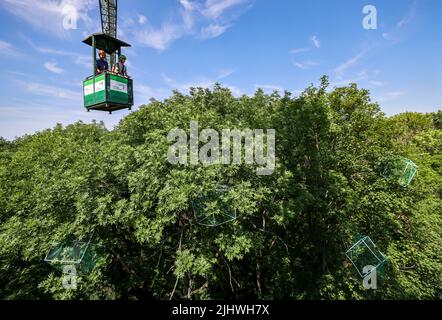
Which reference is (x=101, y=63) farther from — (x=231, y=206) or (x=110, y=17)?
(x=231, y=206)

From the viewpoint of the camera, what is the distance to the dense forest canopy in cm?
834

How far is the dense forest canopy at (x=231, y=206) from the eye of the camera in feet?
27.4

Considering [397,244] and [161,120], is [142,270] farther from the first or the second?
[397,244]

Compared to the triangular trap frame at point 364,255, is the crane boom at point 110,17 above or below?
above

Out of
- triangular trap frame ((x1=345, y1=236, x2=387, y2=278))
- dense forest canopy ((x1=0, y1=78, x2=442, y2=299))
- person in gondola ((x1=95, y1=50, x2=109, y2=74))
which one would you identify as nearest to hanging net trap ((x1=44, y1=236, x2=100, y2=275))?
dense forest canopy ((x1=0, y1=78, x2=442, y2=299))

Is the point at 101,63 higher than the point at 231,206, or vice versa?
the point at 101,63

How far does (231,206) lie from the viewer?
7898 mm

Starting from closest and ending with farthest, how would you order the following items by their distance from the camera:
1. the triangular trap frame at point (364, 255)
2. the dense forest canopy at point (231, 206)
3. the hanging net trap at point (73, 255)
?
the dense forest canopy at point (231, 206) → the hanging net trap at point (73, 255) → the triangular trap frame at point (364, 255)

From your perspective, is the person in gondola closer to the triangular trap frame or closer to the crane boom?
the crane boom

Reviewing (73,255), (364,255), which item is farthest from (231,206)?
(364,255)

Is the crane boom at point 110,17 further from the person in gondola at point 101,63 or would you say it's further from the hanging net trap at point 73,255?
the hanging net trap at point 73,255

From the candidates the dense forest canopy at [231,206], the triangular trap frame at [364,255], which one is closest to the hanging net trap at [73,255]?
the dense forest canopy at [231,206]
